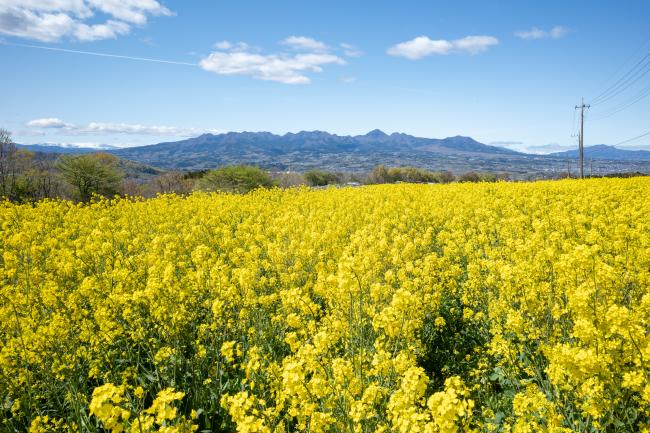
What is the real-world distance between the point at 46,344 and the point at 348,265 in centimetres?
368

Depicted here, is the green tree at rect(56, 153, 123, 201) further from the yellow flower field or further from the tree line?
the yellow flower field

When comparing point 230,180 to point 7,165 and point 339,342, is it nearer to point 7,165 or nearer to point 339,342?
point 7,165

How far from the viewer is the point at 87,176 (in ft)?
107

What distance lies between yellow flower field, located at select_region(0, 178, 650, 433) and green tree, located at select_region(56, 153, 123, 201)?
25.5 meters

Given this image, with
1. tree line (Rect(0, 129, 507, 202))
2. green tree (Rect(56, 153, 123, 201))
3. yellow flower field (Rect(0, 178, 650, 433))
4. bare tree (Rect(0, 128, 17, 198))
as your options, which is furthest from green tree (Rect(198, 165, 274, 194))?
yellow flower field (Rect(0, 178, 650, 433))

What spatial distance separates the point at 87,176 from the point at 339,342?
33.8 m

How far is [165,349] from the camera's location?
14.3 feet

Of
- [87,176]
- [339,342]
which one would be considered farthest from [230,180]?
[339,342]

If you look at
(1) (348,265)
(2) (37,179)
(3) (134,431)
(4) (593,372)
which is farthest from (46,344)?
(2) (37,179)

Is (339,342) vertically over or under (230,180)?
under

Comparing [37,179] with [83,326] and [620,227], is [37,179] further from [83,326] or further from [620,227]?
[620,227]

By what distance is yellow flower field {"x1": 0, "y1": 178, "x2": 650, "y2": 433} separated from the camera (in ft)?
10.0

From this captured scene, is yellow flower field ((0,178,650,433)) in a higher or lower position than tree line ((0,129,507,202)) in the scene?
lower

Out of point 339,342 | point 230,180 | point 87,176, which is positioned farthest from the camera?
point 230,180
